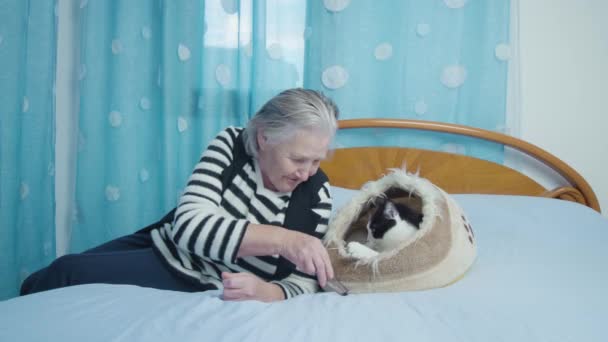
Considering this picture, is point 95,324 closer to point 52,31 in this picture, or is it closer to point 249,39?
point 249,39

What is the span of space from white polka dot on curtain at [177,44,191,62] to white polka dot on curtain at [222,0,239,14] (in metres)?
0.20

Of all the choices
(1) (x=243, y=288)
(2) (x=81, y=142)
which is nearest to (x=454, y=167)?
(1) (x=243, y=288)

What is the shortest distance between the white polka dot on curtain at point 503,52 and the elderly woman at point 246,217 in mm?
873

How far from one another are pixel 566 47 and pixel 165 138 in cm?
152

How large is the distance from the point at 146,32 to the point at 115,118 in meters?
0.34

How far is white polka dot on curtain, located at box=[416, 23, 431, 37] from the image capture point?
1735 millimetres

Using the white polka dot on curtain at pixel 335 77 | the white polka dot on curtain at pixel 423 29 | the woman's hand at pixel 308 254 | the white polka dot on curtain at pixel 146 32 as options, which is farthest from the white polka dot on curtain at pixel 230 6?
the woman's hand at pixel 308 254

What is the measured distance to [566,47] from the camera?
5.99 ft

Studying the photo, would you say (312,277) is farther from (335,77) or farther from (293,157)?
(335,77)

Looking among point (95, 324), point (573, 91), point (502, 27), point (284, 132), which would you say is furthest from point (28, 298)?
point (573, 91)

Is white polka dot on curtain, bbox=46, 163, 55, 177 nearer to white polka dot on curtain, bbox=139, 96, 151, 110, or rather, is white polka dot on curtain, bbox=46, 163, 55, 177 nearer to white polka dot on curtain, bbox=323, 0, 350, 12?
white polka dot on curtain, bbox=139, 96, 151, 110

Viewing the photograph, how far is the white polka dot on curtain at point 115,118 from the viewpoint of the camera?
187 centimetres

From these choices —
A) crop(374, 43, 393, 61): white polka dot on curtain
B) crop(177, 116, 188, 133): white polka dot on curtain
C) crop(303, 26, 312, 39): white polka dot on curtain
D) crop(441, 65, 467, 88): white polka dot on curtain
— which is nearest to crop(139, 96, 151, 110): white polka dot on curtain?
crop(177, 116, 188, 133): white polka dot on curtain

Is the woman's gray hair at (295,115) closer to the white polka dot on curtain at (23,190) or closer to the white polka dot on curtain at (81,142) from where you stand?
the white polka dot on curtain at (81,142)
